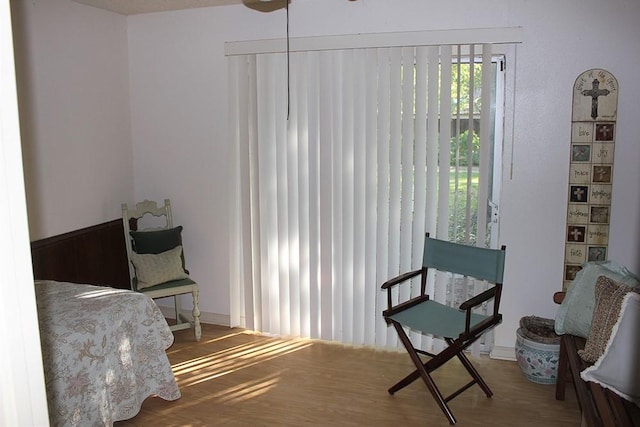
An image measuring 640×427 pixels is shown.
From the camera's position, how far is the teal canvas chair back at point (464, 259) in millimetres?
3451

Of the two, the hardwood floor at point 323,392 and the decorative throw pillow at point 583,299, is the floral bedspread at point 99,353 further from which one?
the decorative throw pillow at point 583,299

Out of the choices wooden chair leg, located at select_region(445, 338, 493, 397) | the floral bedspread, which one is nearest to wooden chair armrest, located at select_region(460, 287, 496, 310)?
wooden chair leg, located at select_region(445, 338, 493, 397)

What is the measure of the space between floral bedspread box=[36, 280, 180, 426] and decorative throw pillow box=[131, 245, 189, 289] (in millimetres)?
820

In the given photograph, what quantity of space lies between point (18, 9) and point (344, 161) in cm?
240

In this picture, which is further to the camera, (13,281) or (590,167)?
(590,167)

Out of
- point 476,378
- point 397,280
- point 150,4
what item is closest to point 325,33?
point 150,4

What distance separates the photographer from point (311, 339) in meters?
4.45

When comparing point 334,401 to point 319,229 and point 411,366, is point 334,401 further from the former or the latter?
point 319,229

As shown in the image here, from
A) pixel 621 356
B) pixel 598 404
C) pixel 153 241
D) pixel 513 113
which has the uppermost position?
pixel 513 113

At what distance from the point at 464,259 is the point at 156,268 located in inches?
92.2

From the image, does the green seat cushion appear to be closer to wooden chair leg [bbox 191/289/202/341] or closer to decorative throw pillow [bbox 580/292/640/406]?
A: decorative throw pillow [bbox 580/292/640/406]

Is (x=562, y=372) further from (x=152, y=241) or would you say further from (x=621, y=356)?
(x=152, y=241)

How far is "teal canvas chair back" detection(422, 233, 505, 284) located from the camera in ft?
11.3

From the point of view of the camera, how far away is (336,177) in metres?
4.18
